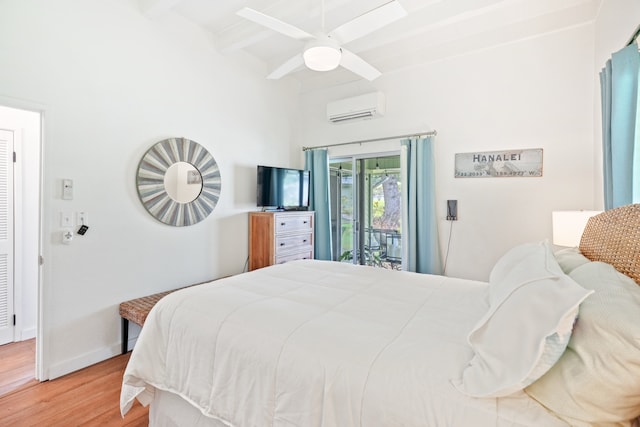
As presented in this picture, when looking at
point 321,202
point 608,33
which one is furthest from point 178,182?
point 608,33

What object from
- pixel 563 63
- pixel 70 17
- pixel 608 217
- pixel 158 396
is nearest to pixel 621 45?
pixel 563 63

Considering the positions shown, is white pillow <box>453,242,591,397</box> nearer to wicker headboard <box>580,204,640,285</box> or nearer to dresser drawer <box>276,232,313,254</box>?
wicker headboard <box>580,204,640,285</box>

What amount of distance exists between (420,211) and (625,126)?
6.59 ft

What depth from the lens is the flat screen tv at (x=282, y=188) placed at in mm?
3824

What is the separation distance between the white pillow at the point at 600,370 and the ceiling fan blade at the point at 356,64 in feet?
7.07

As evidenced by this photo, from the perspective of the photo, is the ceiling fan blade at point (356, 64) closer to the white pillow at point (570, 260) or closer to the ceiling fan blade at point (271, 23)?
the ceiling fan blade at point (271, 23)

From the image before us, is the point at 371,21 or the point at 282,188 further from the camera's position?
the point at 282,188

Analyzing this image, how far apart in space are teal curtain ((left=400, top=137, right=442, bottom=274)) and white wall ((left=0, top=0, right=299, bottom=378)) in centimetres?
222

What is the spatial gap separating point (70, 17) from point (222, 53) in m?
1.45

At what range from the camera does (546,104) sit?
306cm

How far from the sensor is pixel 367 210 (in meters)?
4.38

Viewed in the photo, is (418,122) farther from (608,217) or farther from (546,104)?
(608,217)

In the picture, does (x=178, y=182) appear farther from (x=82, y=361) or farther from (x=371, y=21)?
(x=371, y=21)

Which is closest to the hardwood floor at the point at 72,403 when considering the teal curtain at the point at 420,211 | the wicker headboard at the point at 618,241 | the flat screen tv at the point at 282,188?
the flat screen tv at the point at 282,188
